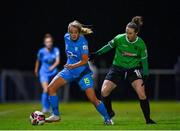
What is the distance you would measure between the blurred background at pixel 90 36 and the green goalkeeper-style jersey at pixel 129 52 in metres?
13.4

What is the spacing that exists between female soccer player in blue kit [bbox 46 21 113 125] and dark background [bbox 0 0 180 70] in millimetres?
14672

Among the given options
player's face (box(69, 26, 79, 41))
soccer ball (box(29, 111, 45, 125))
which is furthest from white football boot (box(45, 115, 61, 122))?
player's face (box(69, 26, 79, 41))

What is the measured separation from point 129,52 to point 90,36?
45.6 feet

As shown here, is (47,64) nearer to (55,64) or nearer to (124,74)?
(55,64)

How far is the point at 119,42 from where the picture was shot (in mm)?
15664

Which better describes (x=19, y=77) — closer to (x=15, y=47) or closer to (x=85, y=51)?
(x=15, y=47)

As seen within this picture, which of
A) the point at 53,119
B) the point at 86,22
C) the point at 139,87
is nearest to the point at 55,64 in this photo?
the point at 53,119

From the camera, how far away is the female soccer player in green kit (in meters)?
15.5

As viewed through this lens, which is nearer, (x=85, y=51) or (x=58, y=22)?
(x=85, y=51)

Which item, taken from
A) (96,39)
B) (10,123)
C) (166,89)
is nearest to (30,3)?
(96,39)

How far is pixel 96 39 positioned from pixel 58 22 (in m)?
1.82

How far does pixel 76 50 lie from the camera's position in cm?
1516

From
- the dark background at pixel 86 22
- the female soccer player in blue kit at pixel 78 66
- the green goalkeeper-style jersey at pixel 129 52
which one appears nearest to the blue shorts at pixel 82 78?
the female soccer player in blue kit at pixel 78 66

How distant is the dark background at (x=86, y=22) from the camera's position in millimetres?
30562
